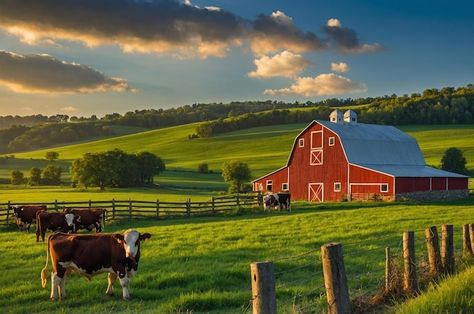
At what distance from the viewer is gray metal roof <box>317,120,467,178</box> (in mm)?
43875

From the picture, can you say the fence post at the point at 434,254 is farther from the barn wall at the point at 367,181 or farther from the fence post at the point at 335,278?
the barn wall at the point at 367,181

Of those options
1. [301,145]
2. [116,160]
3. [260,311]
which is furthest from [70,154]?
[260,311]

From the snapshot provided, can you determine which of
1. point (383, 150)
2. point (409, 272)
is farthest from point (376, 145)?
point (409, 272)

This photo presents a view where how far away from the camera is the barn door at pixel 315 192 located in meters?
44.8

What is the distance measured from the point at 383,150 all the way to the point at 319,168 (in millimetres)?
6603

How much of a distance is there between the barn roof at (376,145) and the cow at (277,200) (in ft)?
37.7

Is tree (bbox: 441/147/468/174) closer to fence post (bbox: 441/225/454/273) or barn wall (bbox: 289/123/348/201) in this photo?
barn wall (bbox: 289/123/348/201)

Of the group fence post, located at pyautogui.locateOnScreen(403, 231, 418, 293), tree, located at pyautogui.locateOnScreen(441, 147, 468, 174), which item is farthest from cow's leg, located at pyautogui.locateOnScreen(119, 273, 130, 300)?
tree, located at pyautogui.locateOnScreen(441, 147, 468, 174)

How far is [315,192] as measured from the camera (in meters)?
45.2

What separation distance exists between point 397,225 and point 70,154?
346ft

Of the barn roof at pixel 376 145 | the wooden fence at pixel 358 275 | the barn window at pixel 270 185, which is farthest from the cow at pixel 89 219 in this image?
the barn window at pixel 270 185

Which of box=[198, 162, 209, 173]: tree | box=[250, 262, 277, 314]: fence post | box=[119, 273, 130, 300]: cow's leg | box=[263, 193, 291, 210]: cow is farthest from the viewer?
box=[198, 162, 209, 173]: tree

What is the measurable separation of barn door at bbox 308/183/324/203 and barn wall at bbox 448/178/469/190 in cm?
1078

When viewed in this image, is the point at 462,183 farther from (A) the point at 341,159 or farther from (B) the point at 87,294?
(B) the point at 87,294
